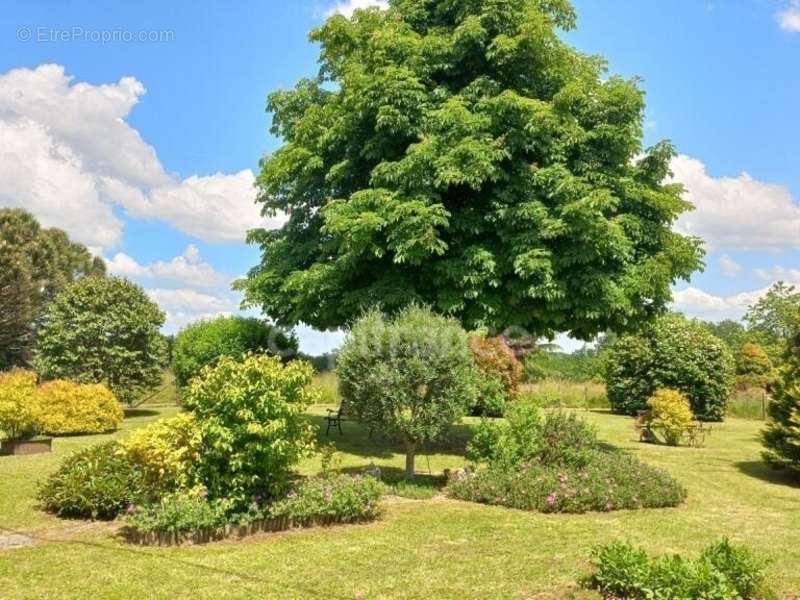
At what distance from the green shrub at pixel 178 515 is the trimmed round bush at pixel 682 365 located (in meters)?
19.7

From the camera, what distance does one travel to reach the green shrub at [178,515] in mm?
7566

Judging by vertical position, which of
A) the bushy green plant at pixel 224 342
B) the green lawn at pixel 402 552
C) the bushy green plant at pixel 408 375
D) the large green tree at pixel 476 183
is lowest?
the green lawn at pixel 402 552

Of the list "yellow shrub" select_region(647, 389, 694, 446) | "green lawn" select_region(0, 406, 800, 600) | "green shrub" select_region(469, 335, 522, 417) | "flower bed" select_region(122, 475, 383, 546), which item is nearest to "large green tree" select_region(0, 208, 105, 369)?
"green shrub" select_region(469, 335, 522, 417)

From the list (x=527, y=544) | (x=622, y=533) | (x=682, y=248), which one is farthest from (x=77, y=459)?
(x=682, y=248)

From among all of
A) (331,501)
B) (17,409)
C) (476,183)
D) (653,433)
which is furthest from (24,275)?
(331,501)

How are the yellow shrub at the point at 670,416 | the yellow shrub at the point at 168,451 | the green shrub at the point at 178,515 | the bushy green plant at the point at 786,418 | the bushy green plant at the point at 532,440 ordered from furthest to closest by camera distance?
the yellow shrub at the point at 670,416 → the bushy green plant at the point at 786,418 → the bushy green plant at the point at 532,440 → the yellow shrub at the point at 168,451 → the green shrub at the point at 178,515

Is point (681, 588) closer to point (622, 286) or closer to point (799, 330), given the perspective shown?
point (622, 286)

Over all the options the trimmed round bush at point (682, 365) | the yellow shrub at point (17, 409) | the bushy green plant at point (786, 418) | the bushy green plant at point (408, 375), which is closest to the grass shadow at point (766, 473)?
the bushy green plant at point (786, 418)

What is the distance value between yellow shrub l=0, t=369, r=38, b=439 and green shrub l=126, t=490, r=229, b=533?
Result: 284 inches

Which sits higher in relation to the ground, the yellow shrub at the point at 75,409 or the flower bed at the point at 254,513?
the yellow shrub at the point at 75,409

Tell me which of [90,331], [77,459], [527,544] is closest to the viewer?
[527,544]

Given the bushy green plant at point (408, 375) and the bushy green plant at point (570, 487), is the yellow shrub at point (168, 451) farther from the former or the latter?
the bushy green plant at point (570, 487)

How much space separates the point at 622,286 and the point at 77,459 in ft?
33.1

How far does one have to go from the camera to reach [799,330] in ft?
42.9
